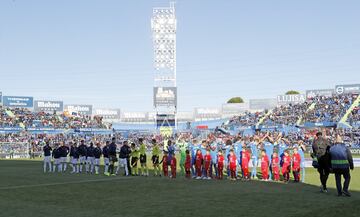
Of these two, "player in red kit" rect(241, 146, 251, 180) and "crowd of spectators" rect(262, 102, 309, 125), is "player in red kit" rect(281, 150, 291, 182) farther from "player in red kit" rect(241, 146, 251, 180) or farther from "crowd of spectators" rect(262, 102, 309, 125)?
"crowd of spectators" rect(262, 102, 309, 125)

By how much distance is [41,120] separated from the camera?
243 ft

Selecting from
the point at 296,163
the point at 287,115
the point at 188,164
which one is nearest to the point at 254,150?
the point at 188,164

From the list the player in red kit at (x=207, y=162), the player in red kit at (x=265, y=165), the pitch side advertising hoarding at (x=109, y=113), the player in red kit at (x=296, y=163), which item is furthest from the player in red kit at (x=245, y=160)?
the pitch side advertising hoarding at (x=109, y=113)

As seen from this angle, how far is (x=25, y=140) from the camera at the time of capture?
56469 mm

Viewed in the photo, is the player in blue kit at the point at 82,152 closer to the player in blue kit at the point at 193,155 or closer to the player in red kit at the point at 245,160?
the player in blue kit at the point at 193,155

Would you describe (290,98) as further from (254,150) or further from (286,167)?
(286,167)

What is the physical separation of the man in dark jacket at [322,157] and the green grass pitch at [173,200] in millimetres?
515

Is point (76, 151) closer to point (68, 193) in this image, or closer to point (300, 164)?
point (68, 193)

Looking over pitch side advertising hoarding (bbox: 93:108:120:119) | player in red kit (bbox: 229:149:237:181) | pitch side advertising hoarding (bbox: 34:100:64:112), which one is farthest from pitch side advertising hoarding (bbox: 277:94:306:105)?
player in red kit (bbox: 229:149:237:181)

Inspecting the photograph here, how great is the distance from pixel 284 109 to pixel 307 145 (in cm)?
2823

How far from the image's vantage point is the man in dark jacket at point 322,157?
586 inches

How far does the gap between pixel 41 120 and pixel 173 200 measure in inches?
2561

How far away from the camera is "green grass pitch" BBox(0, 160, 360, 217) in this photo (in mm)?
11172

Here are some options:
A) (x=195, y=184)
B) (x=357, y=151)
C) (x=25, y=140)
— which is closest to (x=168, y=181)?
(x=195, y=184)
